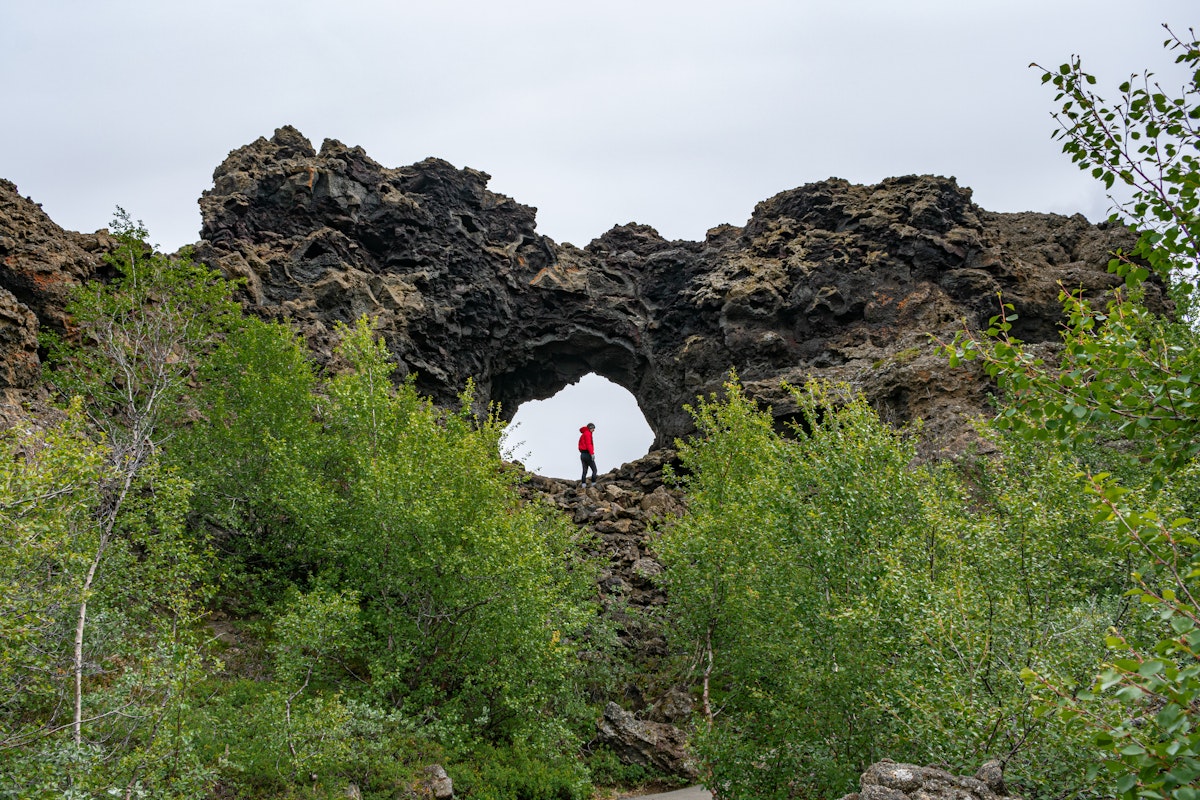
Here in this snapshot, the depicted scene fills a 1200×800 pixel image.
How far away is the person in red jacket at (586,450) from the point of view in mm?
38469

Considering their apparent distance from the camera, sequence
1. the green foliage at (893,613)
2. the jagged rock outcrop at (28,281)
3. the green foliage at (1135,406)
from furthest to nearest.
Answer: the jagged rock outcrop at (28,281)
the green foliage at (893,613)
the green foliage at (1135,406)

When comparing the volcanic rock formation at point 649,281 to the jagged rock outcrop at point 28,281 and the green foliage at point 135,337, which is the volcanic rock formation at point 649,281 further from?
the green foliage at point 135,337

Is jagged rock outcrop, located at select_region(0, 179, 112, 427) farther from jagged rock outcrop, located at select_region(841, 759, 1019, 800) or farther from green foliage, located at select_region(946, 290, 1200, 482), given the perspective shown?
green foliage, located at select_region(946, 290, 1200, 482)

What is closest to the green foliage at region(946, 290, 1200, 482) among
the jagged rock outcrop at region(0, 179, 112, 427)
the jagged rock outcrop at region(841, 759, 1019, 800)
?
the jagged rock outcrop at region(841, 759, 1019, 800)

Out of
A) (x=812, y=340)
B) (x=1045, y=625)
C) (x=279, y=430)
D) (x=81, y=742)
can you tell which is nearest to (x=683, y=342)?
(x=812, y=340)

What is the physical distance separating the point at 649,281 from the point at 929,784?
135ft

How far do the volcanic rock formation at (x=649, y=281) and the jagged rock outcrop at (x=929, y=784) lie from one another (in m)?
22.7

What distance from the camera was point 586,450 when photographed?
126ft

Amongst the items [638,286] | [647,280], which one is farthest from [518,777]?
[647,280]

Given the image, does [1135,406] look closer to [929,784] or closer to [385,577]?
[929,784]

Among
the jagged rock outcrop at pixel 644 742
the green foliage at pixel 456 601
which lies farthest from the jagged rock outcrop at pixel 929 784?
the jagged rock outcrop at pixel 644 742

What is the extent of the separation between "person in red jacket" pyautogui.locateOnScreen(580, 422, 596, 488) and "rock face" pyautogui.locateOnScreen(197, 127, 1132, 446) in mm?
6355

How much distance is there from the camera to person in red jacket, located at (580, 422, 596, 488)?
126 ft

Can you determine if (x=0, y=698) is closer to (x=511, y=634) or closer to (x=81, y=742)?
→ (x=81, y=742)
